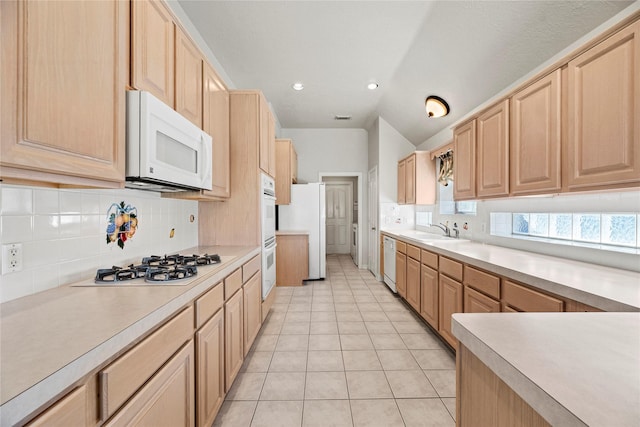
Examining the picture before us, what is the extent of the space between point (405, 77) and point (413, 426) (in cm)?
352

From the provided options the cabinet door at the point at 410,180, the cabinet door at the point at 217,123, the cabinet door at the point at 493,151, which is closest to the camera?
the cabinet door at the point at 217,123

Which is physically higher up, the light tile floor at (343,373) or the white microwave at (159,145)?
the white microwave at (159,145)

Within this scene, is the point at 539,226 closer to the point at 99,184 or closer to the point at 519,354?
the point at 519,354

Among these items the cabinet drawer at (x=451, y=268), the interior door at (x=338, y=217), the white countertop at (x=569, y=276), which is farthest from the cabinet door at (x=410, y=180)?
the interior door at (x=338, y=217)

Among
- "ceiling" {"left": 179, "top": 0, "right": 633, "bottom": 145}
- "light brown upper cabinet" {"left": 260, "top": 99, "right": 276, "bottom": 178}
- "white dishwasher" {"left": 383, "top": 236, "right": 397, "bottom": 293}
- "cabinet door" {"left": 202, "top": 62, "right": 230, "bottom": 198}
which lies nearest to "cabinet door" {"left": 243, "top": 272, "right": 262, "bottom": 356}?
"cabinet door" {"left": 202, "top": 62, "right": 230, "bottom": 198}

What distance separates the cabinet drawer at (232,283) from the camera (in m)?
1.68

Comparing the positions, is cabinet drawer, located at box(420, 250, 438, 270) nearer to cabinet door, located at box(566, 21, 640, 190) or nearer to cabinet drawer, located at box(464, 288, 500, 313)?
cabinet drawer, located at box(464, 288, 500, 313)

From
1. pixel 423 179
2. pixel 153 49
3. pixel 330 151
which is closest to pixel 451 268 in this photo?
pixel 423 179

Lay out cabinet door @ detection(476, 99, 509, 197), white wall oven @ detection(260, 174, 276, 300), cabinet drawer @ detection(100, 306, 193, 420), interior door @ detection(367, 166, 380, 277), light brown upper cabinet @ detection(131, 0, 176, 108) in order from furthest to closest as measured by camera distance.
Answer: interior door @ detection(367, 166, 380, 277), white wall oven @ detection(260, 174, 276, 300), cabinet door @ detection(476, 99, 509, 197), light brown upper cabinet @ detection(131, 0, 176, 108), cabinet drawer @ detection(100, 306, 193, 420)

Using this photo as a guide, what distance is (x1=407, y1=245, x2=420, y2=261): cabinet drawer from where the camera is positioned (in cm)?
301

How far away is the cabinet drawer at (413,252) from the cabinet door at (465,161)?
70cm

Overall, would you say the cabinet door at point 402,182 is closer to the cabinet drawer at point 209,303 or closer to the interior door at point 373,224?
the interior door at point 373,224

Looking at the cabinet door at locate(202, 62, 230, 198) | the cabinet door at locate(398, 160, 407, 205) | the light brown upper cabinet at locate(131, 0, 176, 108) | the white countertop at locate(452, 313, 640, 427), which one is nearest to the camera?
the white countertop at locate(452, 313, 640, 427)

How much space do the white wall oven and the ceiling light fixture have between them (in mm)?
2261
